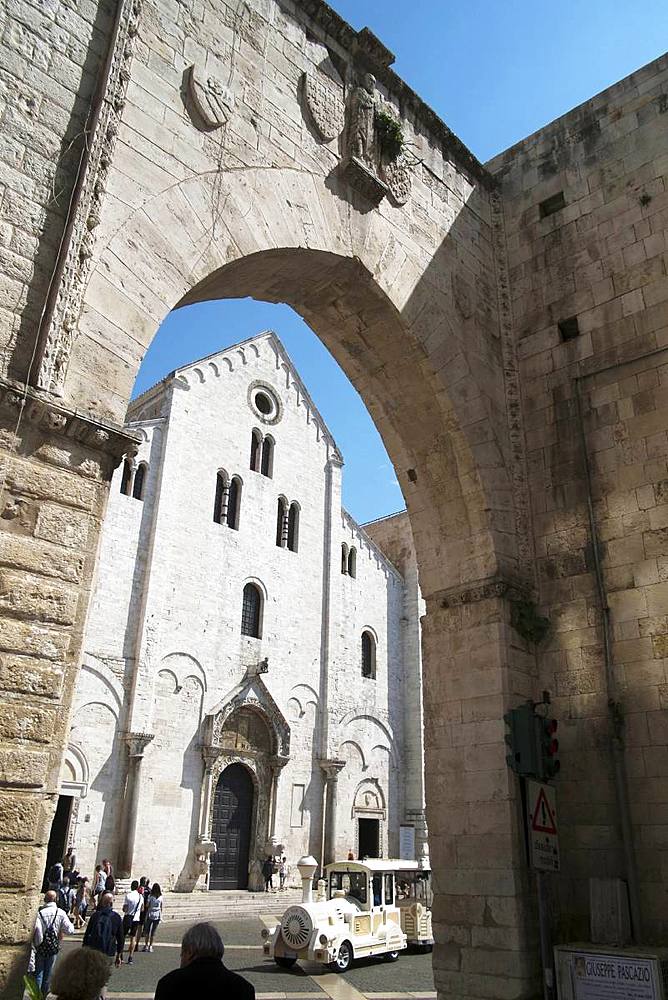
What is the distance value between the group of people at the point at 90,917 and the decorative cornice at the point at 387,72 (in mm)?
8236

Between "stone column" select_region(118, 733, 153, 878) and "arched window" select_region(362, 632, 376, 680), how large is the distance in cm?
889

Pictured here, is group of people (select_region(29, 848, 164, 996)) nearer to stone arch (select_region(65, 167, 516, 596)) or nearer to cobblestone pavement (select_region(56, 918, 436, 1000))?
cobblestone pavement (select_region(56, 918, 436, 1000))

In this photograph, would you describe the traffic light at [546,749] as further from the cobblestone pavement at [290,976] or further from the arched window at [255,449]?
the arched window at [255,449]

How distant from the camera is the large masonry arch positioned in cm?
443

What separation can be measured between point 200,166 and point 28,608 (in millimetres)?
3897

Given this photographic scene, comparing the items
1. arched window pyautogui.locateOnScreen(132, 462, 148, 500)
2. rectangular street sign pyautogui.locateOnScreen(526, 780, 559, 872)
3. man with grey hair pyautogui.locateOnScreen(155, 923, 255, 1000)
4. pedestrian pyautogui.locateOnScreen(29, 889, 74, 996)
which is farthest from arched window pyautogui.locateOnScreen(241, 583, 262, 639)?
man with grey hair pyautogui.locateOnScreen(155, 923, 255, 1000)

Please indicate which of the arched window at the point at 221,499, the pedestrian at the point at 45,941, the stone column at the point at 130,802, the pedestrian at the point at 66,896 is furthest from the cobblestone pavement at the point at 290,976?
the arched window at the point at 221,499

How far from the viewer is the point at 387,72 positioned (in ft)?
27.9

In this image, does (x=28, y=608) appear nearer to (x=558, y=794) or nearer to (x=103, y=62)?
(x=103, y=62)

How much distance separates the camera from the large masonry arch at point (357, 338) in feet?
14.5

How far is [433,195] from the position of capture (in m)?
8.95

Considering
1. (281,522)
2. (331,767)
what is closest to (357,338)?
(281,522)

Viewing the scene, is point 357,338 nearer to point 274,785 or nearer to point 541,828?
point 541,828

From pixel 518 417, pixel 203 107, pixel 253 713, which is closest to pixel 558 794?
pixel 518 417
